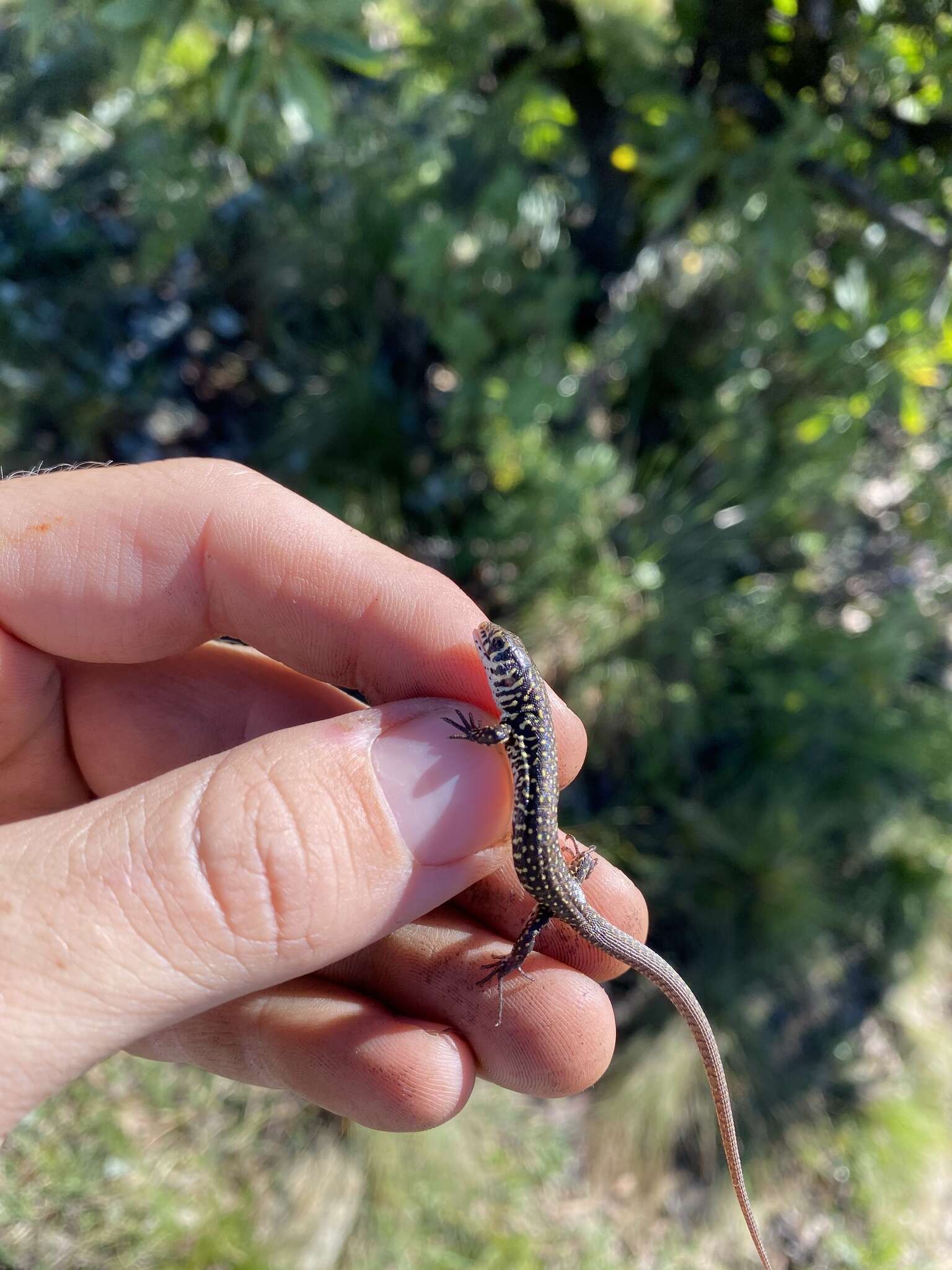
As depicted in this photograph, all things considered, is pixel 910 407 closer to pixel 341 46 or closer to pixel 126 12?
pixel 341 46

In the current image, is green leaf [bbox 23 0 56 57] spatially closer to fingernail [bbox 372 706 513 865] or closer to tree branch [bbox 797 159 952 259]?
fingernail [bbox 372 706 513 865]

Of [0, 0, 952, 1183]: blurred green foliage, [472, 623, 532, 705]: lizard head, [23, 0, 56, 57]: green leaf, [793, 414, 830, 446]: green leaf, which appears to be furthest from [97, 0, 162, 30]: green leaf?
[793, 414, 830, 446]: green leaf

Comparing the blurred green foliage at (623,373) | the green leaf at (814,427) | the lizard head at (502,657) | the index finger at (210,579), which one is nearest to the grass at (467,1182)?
the blurred green foliage at (623,373)

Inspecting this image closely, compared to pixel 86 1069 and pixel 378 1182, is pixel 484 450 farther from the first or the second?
pixel 378 1182

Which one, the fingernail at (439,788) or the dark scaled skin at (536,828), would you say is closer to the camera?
the fingernail at (439,788)

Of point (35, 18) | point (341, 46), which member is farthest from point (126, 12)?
point (341, 46)

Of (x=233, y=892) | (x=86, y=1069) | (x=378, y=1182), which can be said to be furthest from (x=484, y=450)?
(x=378, y=1182)

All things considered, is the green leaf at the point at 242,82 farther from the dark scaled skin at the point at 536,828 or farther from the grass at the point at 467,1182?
the grass at the point at 467,1182
